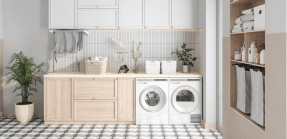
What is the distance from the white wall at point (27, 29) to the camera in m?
6.03

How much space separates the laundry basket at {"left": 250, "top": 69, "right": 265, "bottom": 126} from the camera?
9.80 ft

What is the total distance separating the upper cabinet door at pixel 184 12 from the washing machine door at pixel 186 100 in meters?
1.05

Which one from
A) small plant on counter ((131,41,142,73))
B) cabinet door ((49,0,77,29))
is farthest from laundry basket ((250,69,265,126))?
cabinet door ((49,0,77,29))

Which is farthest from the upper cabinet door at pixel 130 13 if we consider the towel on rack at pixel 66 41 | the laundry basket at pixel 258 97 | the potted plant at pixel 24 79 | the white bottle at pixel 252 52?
the laundry basket at pixel 258 97

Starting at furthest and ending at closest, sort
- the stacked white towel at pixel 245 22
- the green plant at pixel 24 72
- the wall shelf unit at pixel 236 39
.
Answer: the green plant at pixel 24 72
the wall shelf unit at pixel 236 39
the stacked white towel at pixel 245 22

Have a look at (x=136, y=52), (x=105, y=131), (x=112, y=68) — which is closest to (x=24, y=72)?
(x=112, y=68)

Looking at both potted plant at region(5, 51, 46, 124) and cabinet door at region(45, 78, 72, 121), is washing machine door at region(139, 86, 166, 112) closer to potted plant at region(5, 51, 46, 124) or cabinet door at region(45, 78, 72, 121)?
cabinet door at region(45, 78, 72, 121)

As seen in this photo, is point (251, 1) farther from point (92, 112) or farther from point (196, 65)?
point (92, 112)

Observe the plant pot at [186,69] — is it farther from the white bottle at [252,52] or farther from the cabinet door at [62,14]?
the white bottle at [252,52]

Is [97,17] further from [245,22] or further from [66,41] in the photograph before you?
[245,22]

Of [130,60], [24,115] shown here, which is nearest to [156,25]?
[130,60]

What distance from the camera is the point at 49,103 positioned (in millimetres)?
5484

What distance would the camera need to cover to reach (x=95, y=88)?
5457 millimetres

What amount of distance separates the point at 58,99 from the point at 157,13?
2102 millimetres
